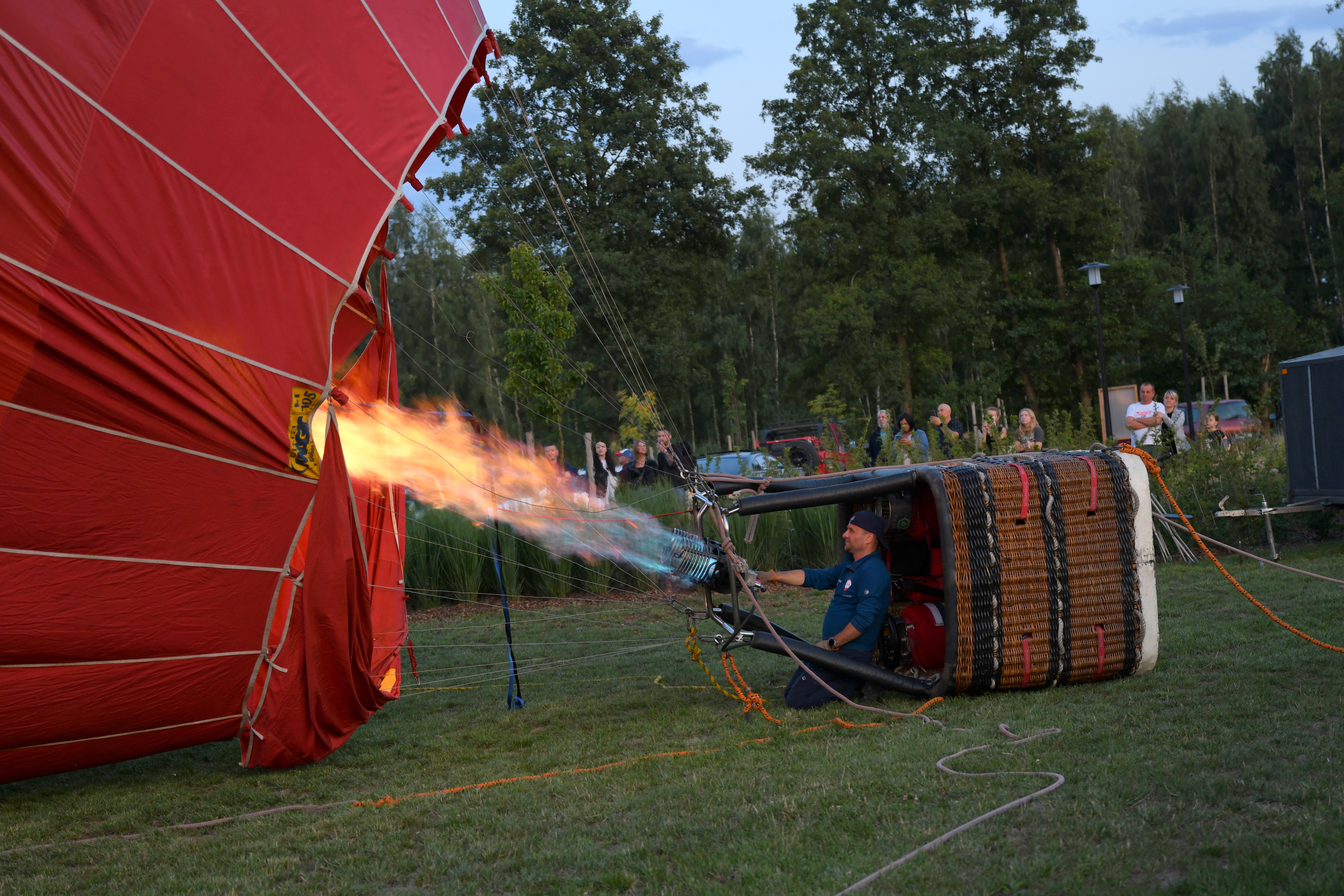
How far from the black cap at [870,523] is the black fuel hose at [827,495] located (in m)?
0.16

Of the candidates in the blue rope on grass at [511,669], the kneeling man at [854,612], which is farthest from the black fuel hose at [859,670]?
the blue rope on grass at [511,669]

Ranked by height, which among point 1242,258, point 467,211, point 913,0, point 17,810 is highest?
point 913,0

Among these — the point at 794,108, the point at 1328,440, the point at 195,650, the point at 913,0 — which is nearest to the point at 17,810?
the point at 195,650

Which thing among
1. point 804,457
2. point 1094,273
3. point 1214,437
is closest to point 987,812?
point 1214,437

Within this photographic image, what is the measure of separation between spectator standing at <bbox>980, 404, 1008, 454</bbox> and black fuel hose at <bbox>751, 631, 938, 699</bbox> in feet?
18.4

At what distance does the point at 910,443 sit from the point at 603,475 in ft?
10.7

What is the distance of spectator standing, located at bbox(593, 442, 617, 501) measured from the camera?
10266 mm

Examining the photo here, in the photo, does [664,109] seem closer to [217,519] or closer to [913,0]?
[913,0]

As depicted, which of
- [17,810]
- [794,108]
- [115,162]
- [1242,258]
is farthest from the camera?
→ [1242,258]

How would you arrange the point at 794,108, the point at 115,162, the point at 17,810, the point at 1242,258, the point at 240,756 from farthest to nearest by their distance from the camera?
the point at 1242,258
the point at 794,108
the point at 240,756
the point at 17,810
the point at 115,162

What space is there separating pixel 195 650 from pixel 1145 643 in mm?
4452

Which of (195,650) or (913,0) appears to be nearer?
(195,650)

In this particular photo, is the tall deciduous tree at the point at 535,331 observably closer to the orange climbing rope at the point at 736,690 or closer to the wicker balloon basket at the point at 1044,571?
the orange climbing rope at the point at 736,690

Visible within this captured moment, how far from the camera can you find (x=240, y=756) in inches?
204
